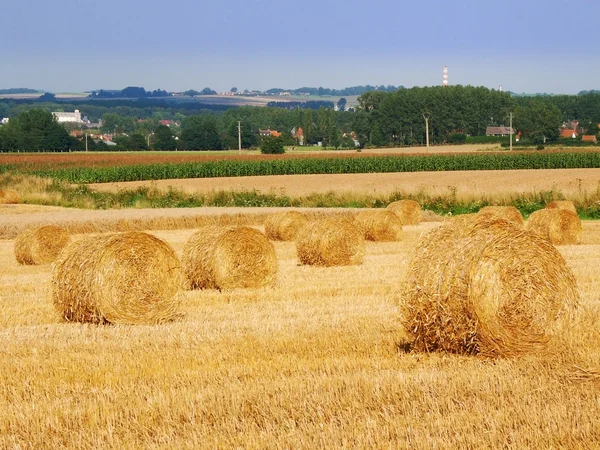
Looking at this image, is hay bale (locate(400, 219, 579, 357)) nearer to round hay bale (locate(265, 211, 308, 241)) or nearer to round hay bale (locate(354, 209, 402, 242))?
Answer: round hay bale (locate(354, 209, 402, 242))

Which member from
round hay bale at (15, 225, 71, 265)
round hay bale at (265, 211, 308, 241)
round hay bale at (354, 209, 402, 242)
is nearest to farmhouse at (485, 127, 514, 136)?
round hay bale at (354, 209, 402, 242)

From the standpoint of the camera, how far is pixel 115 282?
12547 mm

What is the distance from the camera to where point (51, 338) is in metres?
11.2

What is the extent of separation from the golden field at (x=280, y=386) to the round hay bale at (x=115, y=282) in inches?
13.3

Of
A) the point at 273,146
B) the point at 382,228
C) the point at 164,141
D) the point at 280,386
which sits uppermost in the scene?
the point at 280,386

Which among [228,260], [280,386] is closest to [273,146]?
[228,260]

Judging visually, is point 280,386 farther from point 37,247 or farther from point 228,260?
point 37,247

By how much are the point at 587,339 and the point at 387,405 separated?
340cm

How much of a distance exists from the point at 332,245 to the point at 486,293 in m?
9.89

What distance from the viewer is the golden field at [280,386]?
7430 millimetres

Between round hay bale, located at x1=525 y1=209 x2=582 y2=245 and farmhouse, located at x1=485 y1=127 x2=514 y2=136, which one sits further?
farmhouse, located at x1=485 y1=127 x2=514 y2=136

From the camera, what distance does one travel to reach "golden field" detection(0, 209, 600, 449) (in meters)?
7.43

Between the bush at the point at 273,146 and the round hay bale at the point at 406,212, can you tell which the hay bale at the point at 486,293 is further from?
the bush at the point at 273,146

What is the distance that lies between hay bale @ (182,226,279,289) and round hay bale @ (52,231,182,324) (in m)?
2.72
